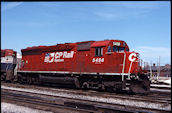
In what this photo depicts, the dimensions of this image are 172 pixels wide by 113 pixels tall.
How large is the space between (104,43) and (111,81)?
2.83 meters

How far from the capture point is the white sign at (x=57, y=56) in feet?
55.2

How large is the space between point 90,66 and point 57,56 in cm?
400

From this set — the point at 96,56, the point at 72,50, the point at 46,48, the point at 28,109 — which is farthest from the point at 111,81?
the point at 46,48

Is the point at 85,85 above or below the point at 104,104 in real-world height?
above

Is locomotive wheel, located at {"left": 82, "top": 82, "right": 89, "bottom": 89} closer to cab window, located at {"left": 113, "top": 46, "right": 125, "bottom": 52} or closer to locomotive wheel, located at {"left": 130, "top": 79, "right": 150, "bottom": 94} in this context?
cab window, located at {"left": 113, "top": 46, "right": 125, "bottom": 52}

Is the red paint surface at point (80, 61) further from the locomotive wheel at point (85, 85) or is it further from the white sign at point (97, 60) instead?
the locomotive wheel at point (85, 85)

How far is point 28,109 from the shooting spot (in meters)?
8.86

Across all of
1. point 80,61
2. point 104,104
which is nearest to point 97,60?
point 80,61

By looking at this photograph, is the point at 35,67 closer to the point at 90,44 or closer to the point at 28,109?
the point at 90,44

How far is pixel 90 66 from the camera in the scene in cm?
1509

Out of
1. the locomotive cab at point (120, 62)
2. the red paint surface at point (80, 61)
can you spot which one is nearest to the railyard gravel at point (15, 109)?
the locomotive cab at point (120, 62)

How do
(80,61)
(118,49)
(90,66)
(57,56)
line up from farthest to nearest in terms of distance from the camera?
(57,56)
(80,61)
(90,66)
(118,49)

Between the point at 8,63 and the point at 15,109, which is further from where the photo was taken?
the point at 8,63

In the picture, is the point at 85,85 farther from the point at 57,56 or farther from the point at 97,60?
the point at 57,56
